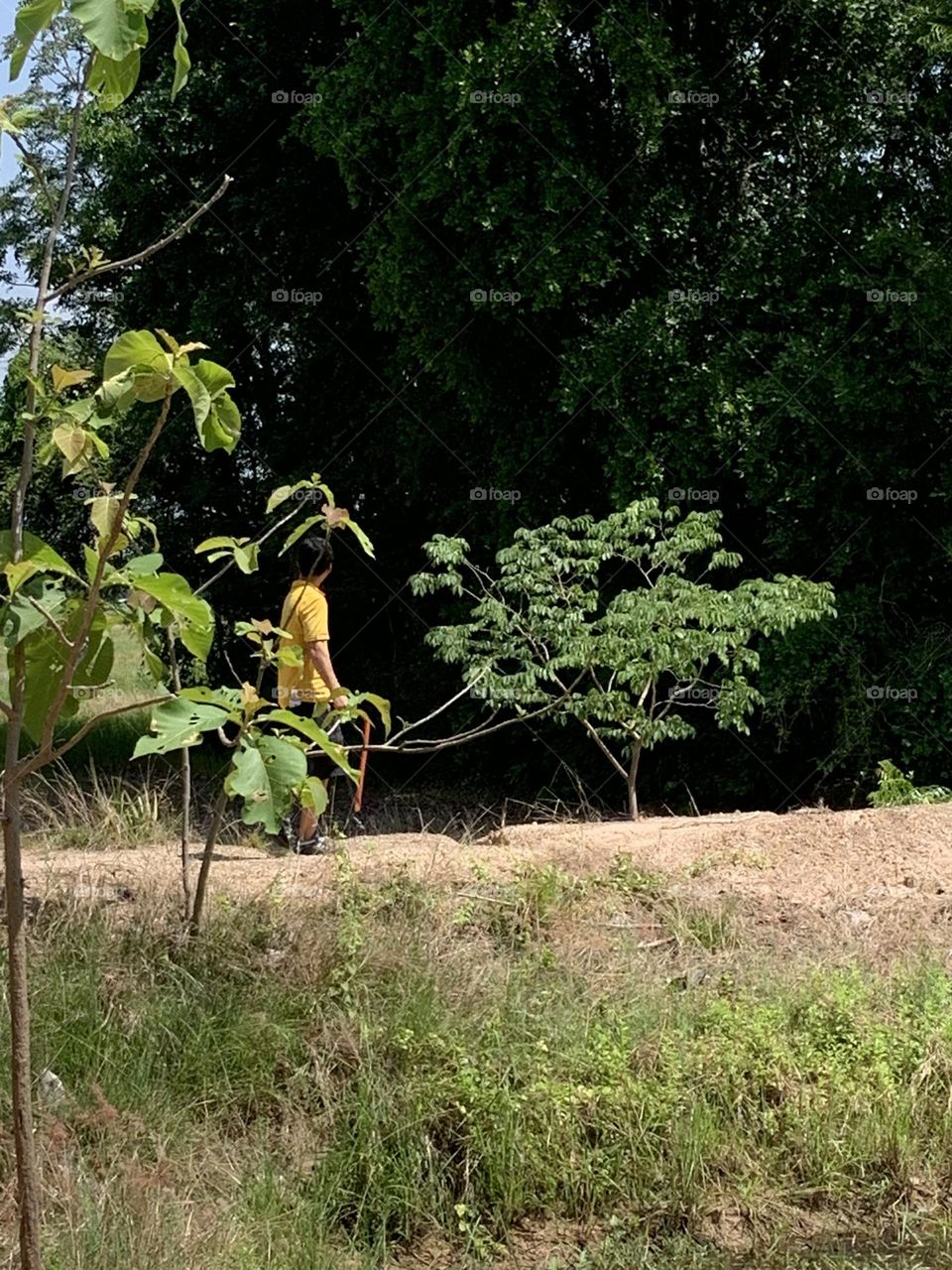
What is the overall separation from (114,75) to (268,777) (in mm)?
1183

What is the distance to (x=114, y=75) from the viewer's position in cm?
251

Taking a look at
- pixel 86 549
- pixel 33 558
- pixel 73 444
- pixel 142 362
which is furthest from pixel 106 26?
pixel 86 549

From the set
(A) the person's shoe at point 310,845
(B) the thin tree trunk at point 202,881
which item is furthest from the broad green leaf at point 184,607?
(A) the person's shoe at point 310,845

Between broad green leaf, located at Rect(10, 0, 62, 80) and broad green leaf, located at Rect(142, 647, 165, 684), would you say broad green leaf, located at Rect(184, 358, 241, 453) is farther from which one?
broad green leaf, located at Rect(10, 0, 62, 80)

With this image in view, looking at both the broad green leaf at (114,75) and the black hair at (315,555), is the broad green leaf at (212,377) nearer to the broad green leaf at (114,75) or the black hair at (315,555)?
the broad green leaf at (114,75)

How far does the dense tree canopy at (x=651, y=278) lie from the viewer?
13.4 meters

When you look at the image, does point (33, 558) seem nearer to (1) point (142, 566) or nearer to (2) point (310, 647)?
(1) point (142, 566)

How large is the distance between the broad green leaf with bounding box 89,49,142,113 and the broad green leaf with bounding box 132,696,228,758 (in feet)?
3.41

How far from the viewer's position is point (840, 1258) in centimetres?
530

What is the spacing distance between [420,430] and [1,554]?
43.6 feet

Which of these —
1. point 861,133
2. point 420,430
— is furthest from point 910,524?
point 420,430

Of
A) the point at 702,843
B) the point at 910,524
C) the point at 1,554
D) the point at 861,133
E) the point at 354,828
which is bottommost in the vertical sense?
the point at 354,828

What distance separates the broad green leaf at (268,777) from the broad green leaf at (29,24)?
1.16m

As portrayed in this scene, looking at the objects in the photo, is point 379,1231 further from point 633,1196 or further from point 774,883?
point 774,883
